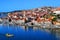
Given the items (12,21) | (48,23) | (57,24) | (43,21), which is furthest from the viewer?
(12,21)

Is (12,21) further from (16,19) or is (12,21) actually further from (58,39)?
(58,39)

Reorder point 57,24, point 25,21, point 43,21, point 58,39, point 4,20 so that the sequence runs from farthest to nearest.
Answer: point 4,20 < point 25,21 < point 43,21 < point 57,24 < point 58,39

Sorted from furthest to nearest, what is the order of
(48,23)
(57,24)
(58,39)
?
(48,23), (57,24), (58,39)

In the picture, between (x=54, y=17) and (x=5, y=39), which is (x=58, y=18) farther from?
(x=5, y=39)

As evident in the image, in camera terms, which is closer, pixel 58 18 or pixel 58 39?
pixel 58 39

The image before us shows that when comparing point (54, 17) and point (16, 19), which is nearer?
point (54, 17)

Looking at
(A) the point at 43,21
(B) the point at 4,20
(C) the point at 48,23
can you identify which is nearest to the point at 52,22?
(C) the point at 48,23

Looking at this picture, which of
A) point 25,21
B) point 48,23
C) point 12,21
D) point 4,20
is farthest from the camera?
point 4,20

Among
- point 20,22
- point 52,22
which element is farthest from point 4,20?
point 52,22
